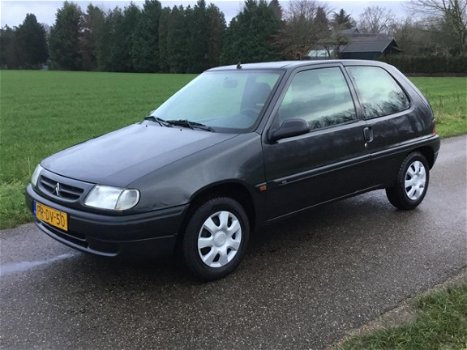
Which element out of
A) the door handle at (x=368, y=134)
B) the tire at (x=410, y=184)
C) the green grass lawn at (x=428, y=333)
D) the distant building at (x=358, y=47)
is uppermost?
the distant building at (x=358, y=47)

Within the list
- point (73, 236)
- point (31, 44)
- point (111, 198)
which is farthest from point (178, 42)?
point (111, 198)

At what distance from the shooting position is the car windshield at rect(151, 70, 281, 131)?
430 cm

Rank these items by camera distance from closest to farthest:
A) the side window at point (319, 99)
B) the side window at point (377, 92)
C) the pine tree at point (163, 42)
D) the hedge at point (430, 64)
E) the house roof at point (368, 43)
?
the side window at point (319, 99) → the side window at point (377, 92) → the hedge at point (430, 64) → the house roof at point (368, 43) → the pine tree at point (163, 42)

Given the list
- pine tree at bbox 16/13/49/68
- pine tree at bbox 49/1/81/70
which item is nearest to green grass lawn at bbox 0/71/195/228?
pine tree at bbox 49/1/81/70

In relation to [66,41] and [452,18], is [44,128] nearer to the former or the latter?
[452,18]

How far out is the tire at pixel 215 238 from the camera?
3.67 m

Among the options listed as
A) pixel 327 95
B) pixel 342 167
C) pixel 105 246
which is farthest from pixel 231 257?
pixel 327 95

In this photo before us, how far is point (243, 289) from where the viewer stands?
373cm

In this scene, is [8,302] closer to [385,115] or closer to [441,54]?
[385,115]

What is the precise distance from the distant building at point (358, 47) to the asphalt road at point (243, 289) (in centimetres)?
6063

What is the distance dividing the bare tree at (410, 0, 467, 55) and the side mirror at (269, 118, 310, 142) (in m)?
54.7

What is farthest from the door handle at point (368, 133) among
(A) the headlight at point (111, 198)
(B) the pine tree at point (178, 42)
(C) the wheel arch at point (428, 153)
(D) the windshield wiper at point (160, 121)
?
(B) the pine tree at point (178, 42)

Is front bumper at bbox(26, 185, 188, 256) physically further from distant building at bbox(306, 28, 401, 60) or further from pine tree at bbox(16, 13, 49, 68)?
pine tree at bbox(16, 13, 49, 68)

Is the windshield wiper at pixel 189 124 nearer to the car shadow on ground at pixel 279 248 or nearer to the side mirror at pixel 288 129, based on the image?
the side mirror at pixel 288 129
